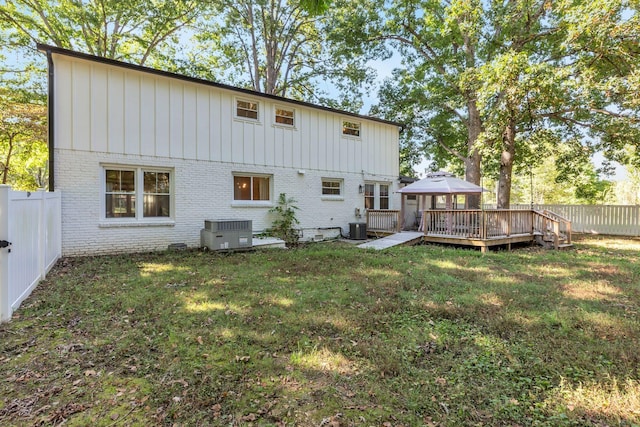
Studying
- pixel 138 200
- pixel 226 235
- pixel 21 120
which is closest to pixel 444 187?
pixel 226 235

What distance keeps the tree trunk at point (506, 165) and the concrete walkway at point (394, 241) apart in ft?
17.6

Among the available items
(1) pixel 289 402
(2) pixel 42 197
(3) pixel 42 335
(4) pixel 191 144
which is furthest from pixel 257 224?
(1) pixel 289 402

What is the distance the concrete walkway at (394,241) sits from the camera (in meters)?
10.6

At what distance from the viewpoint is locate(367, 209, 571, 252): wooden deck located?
10.3m

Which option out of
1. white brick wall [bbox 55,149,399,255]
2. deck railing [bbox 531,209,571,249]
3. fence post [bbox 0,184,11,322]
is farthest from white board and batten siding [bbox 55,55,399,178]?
deck railing [bbox 531,209,571,249]

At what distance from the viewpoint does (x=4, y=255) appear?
141 inches

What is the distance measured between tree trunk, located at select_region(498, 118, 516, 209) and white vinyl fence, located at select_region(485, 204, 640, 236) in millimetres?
5148

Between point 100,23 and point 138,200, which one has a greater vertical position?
point 100,23

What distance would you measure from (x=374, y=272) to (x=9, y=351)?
18.5 feet

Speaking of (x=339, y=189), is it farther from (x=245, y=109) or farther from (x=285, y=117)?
(x=245, y=109)

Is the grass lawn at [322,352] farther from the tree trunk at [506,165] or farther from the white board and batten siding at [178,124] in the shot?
the tree trunk at [506,165]

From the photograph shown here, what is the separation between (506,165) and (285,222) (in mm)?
10096

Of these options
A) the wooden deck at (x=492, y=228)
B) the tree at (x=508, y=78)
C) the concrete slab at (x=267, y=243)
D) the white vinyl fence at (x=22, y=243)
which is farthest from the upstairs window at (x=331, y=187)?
the white vinyl fence at (x=22, y=243)

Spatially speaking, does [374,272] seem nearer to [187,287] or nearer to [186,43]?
[187,287]
